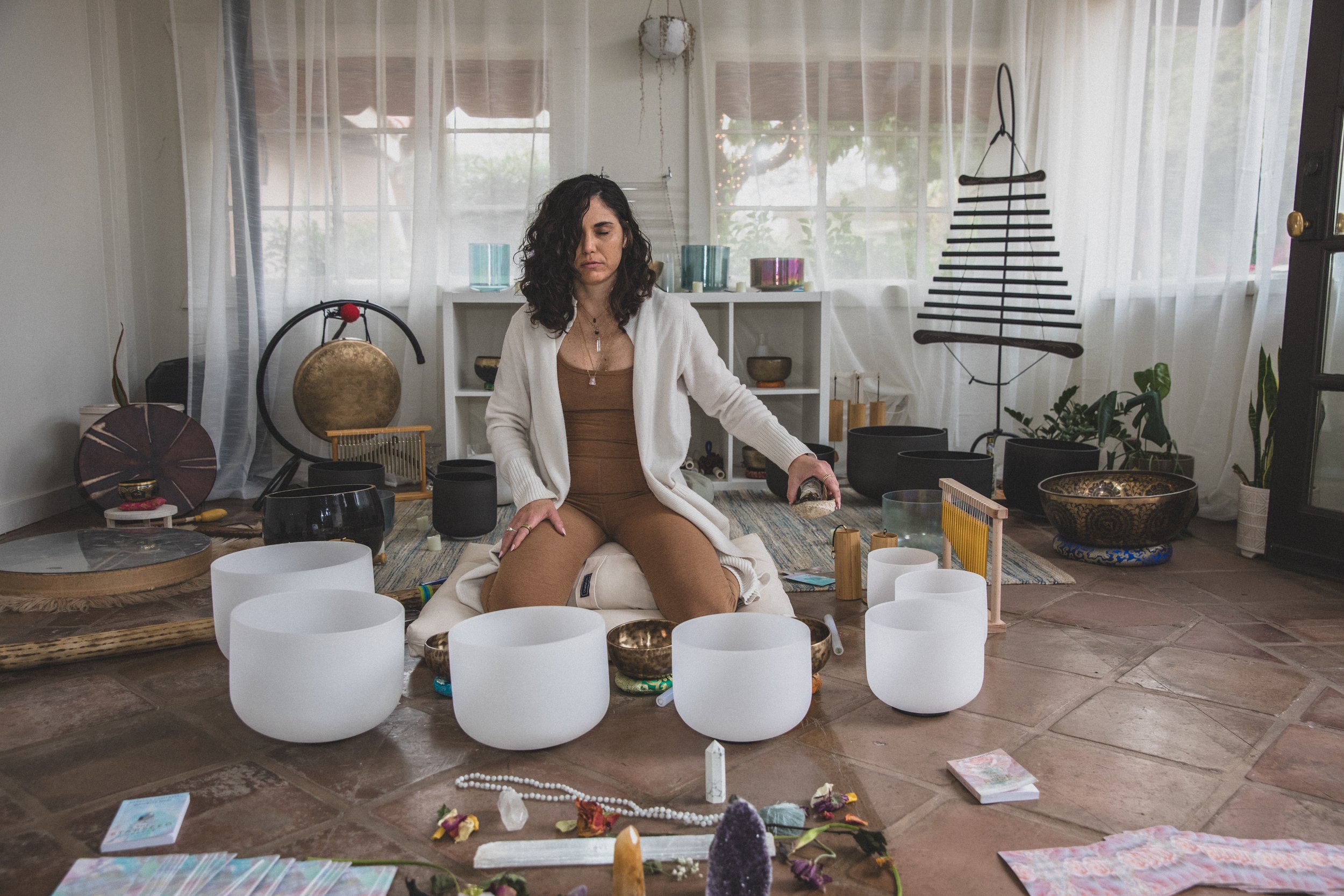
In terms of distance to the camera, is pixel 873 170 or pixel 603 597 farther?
pixel 873 170

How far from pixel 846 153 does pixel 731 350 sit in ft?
3.78

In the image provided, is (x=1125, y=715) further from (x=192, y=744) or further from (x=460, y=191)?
(x=460, y=191)

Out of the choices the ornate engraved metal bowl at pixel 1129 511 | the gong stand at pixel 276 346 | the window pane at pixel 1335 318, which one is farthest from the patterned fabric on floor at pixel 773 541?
the window pane at pixel 1335 318

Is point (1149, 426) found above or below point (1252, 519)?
above

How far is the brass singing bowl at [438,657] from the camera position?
178 cm

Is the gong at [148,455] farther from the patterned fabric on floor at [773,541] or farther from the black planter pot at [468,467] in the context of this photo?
the black planter pot at [468,467]

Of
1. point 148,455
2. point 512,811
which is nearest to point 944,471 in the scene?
point 512,811

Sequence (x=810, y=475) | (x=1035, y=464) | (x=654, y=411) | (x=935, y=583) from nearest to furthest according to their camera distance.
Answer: (x=935, y=583) → (x=810, y=475) → (x=654, y=411) → (x=1035, y=464)

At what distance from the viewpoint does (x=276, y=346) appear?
167 inches

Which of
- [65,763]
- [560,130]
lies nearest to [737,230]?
[560,130]

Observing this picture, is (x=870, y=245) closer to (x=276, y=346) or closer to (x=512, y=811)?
(x=276, y=346)

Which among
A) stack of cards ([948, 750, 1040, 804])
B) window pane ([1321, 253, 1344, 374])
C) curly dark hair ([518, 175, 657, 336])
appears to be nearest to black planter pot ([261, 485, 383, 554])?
curly dark hair ([518, 175, 657, 336])

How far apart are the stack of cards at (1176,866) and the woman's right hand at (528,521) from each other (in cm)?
112

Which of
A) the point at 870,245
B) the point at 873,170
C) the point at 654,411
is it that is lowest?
the point at 654,411
